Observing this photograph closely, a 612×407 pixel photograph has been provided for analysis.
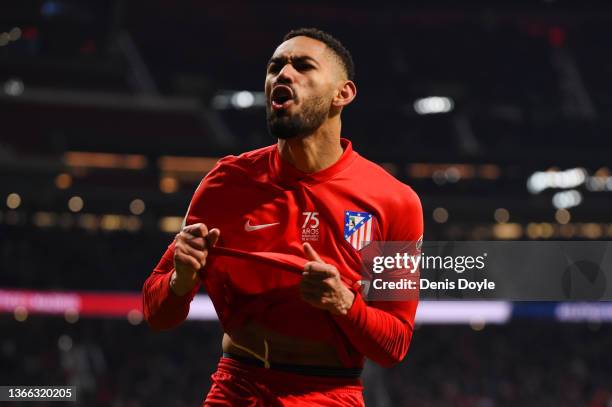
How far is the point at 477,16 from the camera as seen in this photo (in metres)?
41.2

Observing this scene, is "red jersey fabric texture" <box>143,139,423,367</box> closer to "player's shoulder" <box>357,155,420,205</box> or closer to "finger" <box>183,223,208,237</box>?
"player's shoulder" <box>357,155,420,205</box>

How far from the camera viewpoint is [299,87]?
3447 mm

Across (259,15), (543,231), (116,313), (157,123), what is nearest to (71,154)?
(157,123)

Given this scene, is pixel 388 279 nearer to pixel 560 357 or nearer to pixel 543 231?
pixel 560 357

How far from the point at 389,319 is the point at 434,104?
3269 centimetres

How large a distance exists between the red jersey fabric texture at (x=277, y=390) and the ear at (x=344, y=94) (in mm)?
1089

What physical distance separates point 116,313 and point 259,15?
17.2 m

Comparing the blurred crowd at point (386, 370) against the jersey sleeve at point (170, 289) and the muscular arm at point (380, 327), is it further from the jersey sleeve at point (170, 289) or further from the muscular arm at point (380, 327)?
the muscular arm at point (380, 327)

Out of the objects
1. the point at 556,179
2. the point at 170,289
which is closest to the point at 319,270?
the point at 170,289

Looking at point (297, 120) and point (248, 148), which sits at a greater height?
point (248, 148)

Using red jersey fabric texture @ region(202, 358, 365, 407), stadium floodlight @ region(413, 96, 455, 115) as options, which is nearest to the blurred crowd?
stadium floodlight @ region(413, 96, 455, 115)

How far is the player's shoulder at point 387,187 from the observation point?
140 inches

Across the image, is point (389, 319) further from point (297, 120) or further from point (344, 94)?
point (344, 94)

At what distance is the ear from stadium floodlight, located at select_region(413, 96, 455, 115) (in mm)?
32174
